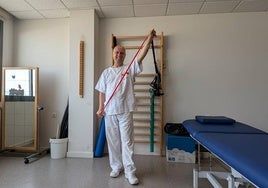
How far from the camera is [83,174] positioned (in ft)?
7.82

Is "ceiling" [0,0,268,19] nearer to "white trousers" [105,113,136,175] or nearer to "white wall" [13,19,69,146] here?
"white wall" [13,19,69,146]

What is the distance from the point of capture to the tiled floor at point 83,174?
6.92 feet

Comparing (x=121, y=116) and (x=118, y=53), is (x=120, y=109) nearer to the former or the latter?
(x=121, y=116)

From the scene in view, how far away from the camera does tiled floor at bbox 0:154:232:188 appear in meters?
2.11

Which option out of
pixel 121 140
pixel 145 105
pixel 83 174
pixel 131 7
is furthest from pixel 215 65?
pixel 83 174

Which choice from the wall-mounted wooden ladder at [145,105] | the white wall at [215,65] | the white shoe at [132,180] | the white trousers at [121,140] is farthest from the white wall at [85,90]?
the white shoe at [132,180]

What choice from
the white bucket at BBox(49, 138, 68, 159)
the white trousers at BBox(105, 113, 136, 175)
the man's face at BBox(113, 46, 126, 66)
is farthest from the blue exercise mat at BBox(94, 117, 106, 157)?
the man's face at BBox(113, 46, 126, 66)

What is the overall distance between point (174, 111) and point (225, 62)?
115 centimetres

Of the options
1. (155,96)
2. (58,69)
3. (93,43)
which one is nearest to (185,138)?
(155,96)

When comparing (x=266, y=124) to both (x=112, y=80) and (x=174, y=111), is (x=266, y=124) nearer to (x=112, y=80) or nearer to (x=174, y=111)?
(x=174, y=111)

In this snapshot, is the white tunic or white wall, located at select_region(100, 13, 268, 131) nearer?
the white tunic

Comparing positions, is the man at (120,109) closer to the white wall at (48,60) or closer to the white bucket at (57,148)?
the white bucket at (57,148)

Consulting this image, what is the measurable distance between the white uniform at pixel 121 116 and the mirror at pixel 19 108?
5.14 feet

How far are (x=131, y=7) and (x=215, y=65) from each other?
5.36 ft
